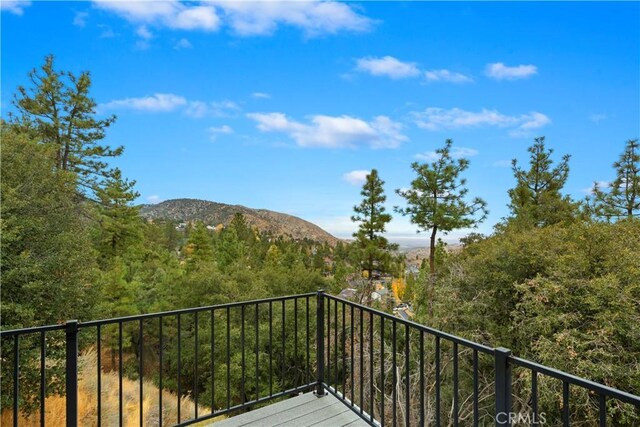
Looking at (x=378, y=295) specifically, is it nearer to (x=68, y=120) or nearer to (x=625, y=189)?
(x=625, y=189)

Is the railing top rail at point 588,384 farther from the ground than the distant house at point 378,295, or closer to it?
farther from the ground

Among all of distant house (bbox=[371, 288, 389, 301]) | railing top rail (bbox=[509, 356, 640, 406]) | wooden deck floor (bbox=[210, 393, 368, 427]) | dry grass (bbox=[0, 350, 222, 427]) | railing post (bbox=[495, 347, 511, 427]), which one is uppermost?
railing top rail (bbox=[509, 356, 640, 406])

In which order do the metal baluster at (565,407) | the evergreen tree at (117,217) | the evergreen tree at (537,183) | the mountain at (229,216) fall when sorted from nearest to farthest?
the metal baluster at (565,407) < the evergreen tree at (117,217) < the evergreen tree at (537,183) < the mountain at (229,216)

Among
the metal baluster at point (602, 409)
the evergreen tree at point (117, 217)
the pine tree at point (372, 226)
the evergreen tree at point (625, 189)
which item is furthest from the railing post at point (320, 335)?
the evergreen tree at point (625, 189)

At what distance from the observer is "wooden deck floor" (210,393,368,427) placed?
2.39m

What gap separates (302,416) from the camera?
2.48 m

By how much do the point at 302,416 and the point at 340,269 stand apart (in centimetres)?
2143

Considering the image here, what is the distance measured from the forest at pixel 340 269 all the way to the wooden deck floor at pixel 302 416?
0.21 metres

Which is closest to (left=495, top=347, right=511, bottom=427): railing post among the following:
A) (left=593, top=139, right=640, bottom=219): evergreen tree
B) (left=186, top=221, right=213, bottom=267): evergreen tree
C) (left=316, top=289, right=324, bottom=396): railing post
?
(left=316, top=289, right=324, bottom=396): railing post

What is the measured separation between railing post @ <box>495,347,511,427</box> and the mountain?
17291 millimetres

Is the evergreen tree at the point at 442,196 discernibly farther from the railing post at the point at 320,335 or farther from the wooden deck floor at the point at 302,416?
the wooden deck floor at the point at 302,416

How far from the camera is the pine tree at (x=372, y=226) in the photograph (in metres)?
18.5

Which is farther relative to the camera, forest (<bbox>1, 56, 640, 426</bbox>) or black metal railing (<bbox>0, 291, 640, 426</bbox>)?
forest (<bbox>1, 56, 640, 426</bbox>)

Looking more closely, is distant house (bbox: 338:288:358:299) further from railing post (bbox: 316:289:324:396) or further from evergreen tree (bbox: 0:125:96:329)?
railing post (bbox: 316:289:324:396)
